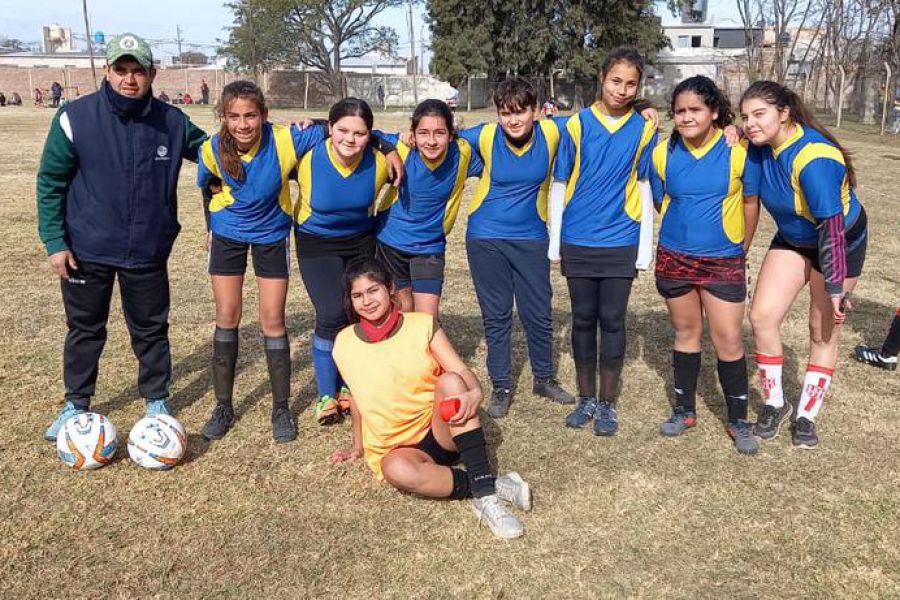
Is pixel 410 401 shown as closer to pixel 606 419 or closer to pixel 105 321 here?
pixel 606 419

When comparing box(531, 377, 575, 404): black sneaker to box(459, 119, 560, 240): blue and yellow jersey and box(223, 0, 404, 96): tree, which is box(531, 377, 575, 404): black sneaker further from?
box(223, 0, 404, 96): tree

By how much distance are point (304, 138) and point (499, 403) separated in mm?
1884

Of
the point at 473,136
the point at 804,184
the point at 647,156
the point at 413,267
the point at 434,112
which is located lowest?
the point at 413,267

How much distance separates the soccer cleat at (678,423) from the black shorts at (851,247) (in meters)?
1.04

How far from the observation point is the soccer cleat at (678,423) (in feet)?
14.8

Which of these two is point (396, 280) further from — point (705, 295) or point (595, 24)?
point (595, 24)

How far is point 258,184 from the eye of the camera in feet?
13.4

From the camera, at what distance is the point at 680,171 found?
159 inches

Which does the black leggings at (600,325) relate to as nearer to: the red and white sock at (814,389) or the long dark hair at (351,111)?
the red and white sock at (814,389)

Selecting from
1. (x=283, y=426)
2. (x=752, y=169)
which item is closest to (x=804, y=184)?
(x=752, y=169)

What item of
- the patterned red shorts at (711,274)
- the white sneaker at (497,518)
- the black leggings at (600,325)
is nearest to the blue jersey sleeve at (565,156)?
the black leggings at (600,325)

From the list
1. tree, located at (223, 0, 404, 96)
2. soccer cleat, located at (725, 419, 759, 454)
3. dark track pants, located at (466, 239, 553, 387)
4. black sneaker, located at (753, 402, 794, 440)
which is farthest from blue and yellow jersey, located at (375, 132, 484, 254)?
tree, located at (223, 0, 404, 96)

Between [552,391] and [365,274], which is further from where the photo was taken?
[552,391]

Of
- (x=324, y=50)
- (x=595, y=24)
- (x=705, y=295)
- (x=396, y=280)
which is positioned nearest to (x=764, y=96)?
(x=705, y=295)
